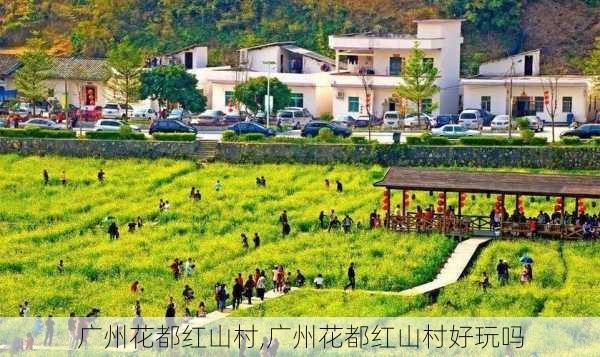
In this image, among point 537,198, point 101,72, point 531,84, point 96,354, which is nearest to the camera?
point 96,354

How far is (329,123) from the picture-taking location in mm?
84375

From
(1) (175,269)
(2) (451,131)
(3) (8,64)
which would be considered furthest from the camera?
(3) (8,64)

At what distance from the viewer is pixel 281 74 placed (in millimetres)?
95750

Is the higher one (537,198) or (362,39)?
(362,39)

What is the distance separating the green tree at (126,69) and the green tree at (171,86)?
609 mm

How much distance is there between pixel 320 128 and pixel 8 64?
2655cm

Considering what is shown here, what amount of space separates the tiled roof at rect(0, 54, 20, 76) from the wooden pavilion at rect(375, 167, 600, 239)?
39.7m

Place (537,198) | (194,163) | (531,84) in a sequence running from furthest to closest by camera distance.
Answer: (531,84)
(194,163)
(537,198)

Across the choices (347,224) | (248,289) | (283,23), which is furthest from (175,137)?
(248,289)

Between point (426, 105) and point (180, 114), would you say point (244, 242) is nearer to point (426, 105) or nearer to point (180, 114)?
point (180, 114)

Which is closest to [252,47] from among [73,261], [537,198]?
[537,198]

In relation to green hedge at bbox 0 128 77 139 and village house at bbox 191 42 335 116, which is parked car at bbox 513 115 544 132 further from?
green hedge at bbox 0 128 77 139

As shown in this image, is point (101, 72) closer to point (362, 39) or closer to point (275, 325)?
point (362, 39)

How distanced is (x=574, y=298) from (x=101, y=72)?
1969 inches
